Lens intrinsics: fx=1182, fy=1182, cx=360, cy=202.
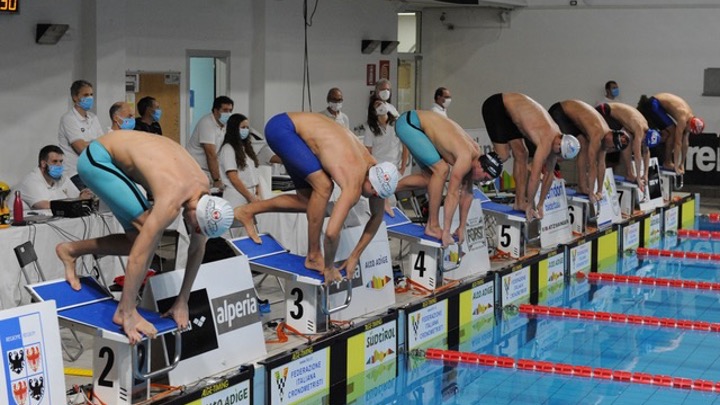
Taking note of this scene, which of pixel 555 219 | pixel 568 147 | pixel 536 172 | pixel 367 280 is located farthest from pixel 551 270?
pixel 367 280

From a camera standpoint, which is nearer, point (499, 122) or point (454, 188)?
point (454, 188)

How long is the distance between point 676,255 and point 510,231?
2984 millimetres

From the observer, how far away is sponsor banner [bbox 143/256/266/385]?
5668 millimetres

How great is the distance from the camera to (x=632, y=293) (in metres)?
9.95

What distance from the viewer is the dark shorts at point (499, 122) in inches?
412

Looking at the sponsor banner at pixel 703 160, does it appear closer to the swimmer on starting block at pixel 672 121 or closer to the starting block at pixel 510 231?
the swimmer on starting block at pixel 672 121

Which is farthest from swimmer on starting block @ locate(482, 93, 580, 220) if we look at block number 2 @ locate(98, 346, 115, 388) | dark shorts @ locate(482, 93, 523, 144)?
block number 2 @ locate(98, 346, 115, 388)

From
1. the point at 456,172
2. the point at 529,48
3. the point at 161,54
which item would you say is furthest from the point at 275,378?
the point at 529,48

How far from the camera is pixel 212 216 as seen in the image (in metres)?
5.17

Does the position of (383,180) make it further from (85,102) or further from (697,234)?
(697,234)

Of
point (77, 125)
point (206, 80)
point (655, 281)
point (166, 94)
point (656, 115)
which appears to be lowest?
point (655, 281)

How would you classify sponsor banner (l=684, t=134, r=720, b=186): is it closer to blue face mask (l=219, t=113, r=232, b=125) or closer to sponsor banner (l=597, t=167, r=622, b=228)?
sponsor banner (l=597, t=167, r=622, b=228)

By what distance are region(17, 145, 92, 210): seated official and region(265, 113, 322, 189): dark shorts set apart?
1592 mm

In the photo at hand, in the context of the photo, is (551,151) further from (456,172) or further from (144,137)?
(144,137)
